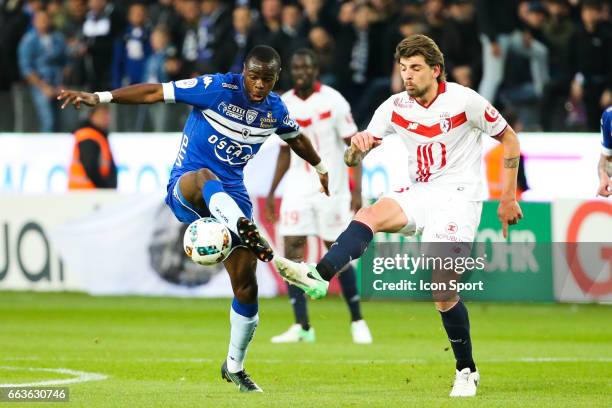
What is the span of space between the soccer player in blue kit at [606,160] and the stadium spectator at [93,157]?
940 centimetres

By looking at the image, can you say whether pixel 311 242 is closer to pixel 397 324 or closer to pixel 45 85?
pixel 397 324

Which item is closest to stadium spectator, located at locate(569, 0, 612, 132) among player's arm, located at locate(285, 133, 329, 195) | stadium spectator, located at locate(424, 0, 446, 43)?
stadium spectator, located at locate(424, 0, 446, 43)

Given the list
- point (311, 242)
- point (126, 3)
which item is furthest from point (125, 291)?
point (126, 3)

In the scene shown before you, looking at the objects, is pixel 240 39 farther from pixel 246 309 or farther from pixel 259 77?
pixel 246 309

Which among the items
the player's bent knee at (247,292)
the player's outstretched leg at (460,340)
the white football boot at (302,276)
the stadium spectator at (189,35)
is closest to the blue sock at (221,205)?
the white football boot at (302,276)

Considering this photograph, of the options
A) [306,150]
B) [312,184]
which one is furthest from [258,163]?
[306,150]

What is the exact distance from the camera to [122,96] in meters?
9.16

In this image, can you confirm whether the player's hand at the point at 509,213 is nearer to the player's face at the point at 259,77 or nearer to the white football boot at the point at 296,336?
the player's face at the point at 259,77

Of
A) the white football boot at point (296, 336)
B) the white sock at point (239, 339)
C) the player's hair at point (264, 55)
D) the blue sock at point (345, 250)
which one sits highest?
the player's hair at point (264, 55)

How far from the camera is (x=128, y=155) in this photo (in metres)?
21.1

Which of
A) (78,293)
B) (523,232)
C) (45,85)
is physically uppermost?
(45,85)

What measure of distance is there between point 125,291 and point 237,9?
563 centimetres

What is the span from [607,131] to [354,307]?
3975 mm

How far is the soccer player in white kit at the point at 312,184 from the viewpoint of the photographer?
1345 cm
